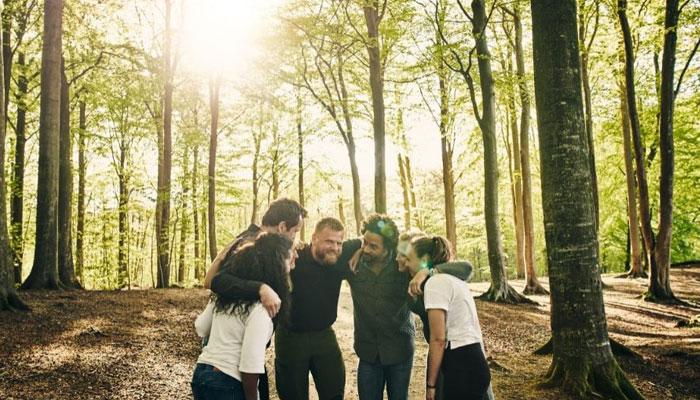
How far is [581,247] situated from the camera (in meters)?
5.21

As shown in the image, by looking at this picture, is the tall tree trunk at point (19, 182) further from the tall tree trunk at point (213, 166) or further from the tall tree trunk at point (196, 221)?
the tall tree trunk at point (196, 221)

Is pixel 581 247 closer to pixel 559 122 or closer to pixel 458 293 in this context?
pixel 559 122

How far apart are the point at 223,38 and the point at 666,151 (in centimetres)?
1670

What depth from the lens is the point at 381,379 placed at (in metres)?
3.55

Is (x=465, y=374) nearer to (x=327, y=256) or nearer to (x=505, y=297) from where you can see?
(x=327, y=256)

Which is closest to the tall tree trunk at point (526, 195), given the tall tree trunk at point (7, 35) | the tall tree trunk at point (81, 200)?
the tall tree trunk at point (7, 35)

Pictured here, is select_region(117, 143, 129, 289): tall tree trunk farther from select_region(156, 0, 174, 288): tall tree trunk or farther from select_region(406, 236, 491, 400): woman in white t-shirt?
select_region(406, 236, 491, 400): woman in white t-shirt

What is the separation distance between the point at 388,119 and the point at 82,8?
580 inches

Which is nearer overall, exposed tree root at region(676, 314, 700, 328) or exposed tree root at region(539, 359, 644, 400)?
exposed tree root at region(539, 359, 644, 400)

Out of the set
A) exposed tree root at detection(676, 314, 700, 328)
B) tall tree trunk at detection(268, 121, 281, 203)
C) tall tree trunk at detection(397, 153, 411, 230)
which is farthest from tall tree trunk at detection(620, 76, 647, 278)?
tall tree trunk at detection(268, 121, 281, 203)

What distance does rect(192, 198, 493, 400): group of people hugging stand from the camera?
7.50 feet

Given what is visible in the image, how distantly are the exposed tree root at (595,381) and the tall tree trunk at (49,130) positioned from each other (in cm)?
1181

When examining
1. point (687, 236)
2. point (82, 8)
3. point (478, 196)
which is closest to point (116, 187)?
point (82, 8)

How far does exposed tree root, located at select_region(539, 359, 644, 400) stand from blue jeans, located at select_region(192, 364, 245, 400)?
4.40 m
